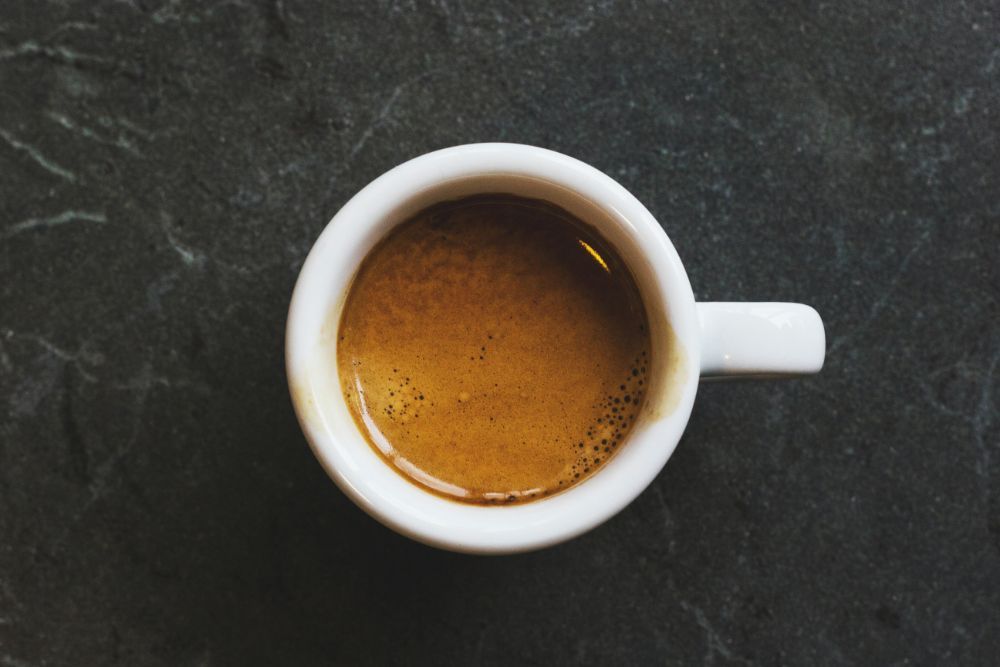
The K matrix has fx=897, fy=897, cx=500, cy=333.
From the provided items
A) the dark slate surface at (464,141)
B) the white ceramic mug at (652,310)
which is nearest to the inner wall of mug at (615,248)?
the white ceramic mug at (652,310)

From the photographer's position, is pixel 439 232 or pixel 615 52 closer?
pixel 439 232

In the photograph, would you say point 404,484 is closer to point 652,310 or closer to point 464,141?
point 652,310

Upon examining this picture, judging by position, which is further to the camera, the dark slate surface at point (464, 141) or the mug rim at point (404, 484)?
the dark slate surface at point (464, 141)

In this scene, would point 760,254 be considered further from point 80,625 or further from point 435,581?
point 80,625

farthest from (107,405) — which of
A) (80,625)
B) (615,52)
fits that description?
(615,52)

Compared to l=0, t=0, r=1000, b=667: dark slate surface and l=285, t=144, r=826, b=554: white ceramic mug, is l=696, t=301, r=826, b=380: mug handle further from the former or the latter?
l=0, t=0, r=1000, b=667: dark slate surface

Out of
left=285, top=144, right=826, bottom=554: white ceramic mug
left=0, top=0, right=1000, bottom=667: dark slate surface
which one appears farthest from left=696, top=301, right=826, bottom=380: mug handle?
left=0, top=0, right=1000, bottom=667: dark slate surface

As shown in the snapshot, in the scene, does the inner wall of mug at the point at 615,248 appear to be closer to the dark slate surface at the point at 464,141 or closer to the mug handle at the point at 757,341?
the mug handle at the point at 757,341
